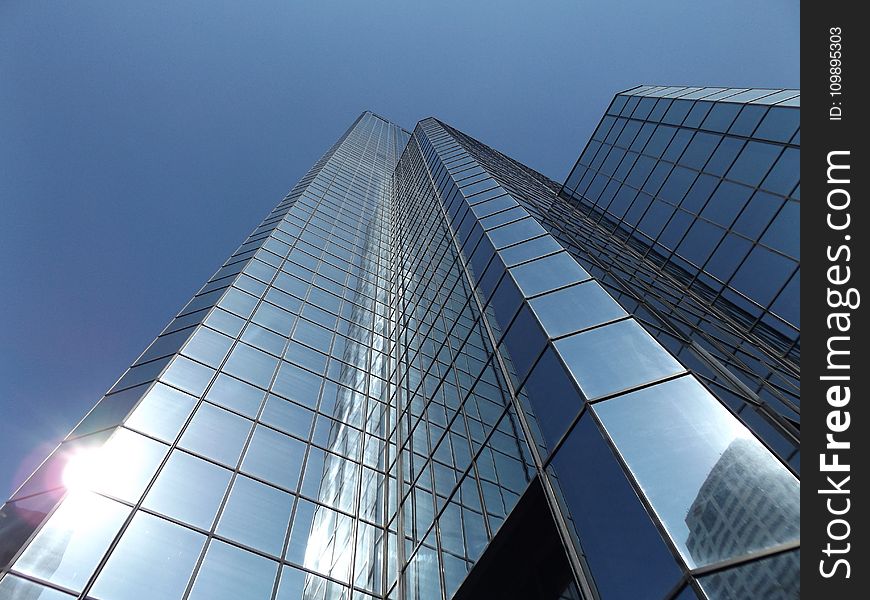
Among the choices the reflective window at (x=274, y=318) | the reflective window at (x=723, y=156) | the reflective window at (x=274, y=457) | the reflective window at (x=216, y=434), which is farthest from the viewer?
the reflective window at (x=723, y=156)

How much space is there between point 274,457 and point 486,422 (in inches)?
267

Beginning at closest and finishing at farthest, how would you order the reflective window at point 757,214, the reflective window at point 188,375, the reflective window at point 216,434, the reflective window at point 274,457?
1. the reflective window at point 216,434
2. the reflective window at point 274,457
3. the reflective window at point 188,375
4. the reflective window at point 757,214

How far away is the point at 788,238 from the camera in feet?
58.6

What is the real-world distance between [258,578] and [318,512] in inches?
115

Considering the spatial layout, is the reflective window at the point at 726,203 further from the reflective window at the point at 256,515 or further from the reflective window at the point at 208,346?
the reflective window at the point at 208,346

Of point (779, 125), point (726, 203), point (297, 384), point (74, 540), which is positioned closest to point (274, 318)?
point (297, 384)

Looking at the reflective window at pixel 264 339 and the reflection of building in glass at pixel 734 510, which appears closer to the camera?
the reflection of building in glass at pixel 734 510

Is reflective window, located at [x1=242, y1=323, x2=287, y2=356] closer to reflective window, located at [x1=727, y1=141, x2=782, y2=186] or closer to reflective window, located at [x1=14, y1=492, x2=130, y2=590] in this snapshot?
reflective window, located at [x1=14, y1=492, x2=130, y2=590]

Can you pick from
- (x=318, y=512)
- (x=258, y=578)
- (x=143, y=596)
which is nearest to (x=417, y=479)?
(x=318, y=512)

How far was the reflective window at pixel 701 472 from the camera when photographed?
6.39 metres

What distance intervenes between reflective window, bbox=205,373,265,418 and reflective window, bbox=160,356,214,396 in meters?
0.33

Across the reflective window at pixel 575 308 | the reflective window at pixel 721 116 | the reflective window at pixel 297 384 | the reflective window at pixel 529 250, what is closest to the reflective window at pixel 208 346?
the reflective window at pixel 297 384

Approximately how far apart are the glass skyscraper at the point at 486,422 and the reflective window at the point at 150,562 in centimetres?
5
